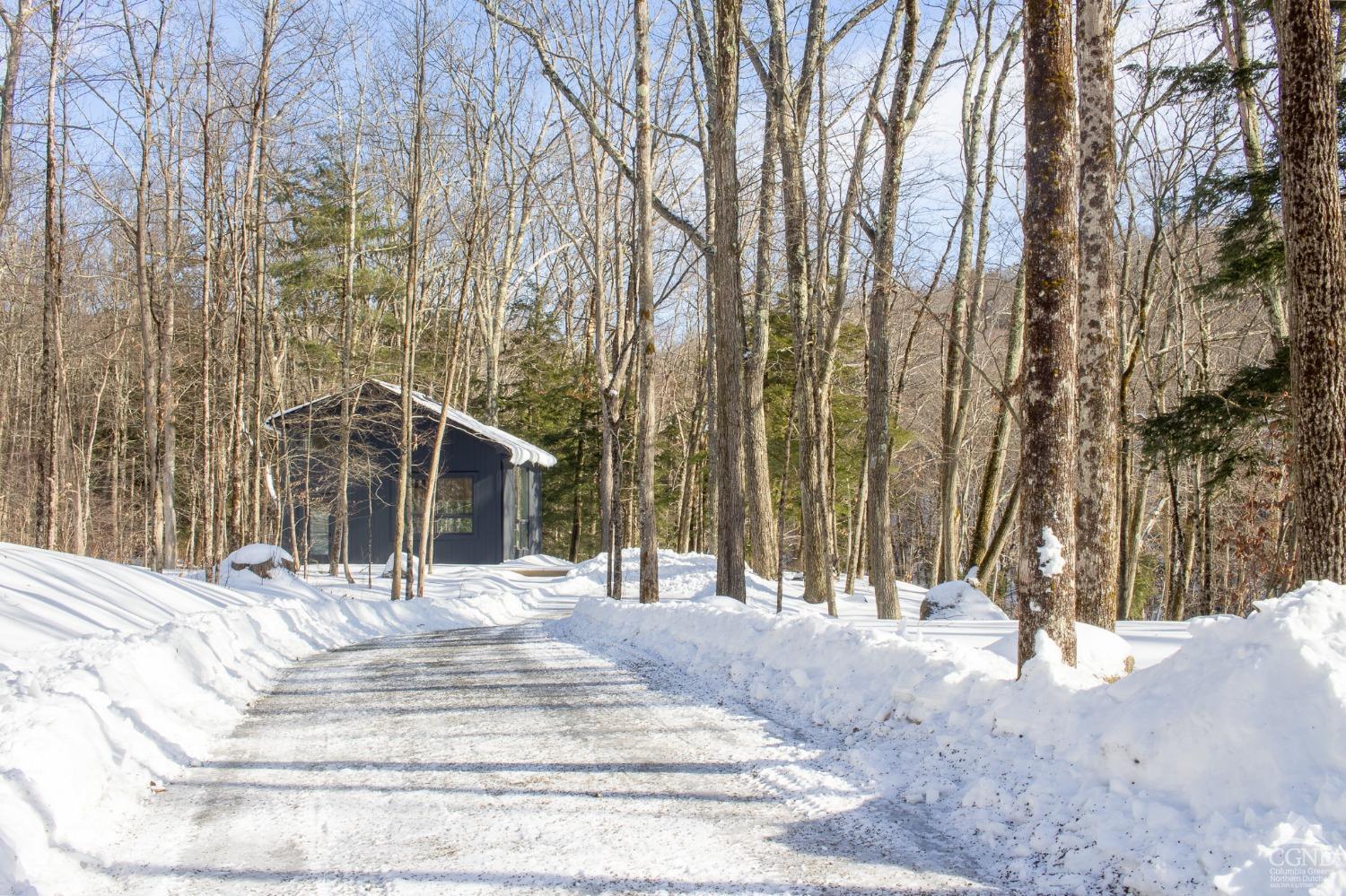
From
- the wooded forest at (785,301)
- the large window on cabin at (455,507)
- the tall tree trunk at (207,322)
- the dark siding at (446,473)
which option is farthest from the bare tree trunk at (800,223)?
the large window on cabin at (455,507)

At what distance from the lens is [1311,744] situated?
350cm

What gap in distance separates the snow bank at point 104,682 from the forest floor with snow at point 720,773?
3 cm

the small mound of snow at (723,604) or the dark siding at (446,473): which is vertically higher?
the dark siding at (446,473)

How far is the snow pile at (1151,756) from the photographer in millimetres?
3393

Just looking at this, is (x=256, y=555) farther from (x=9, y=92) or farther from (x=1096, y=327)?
(x=1096, y=327)

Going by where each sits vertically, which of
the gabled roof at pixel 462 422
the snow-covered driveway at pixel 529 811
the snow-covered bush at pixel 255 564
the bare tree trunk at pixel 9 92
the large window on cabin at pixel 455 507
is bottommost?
the snow-covered driveway at pixel 529 811

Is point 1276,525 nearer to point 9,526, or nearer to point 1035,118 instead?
point 1035,118

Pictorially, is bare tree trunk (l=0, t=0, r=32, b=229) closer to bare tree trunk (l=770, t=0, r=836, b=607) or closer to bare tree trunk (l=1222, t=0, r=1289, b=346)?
bare tree trunk (l=770, t=0, r=836, b=607)

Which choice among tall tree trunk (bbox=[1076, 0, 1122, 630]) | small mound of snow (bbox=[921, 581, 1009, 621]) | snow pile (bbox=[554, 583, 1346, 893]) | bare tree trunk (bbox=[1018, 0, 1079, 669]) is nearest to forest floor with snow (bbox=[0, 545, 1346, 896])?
snow pile (bbox=[554, 583, 1346, 893])

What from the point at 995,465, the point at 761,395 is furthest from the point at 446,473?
the point at 995,465

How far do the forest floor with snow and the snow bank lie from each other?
3 centimetres

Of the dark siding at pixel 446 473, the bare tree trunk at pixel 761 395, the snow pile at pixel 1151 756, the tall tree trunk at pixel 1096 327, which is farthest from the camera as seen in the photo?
the dark siding at pixel 446 473

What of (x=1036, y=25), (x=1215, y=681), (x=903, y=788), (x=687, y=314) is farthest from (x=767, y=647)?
(x=687, y=314)

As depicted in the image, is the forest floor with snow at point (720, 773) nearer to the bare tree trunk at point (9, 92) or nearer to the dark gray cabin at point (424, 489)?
the bare tree trunk at point (9, 92)
